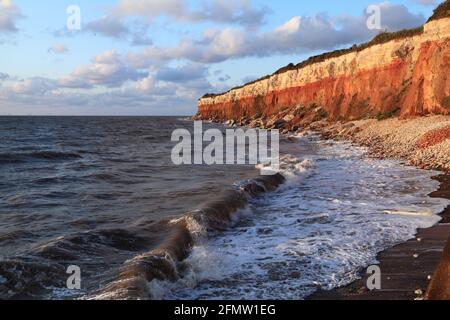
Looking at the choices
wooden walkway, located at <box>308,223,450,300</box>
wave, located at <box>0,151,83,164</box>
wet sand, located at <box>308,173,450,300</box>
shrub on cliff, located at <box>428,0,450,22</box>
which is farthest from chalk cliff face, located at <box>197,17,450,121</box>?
wave, located at <box>0,151,83,164</box>

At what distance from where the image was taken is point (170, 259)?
27.2 ft

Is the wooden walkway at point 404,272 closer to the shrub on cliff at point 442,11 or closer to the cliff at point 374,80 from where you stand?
the cliff at point 374,80

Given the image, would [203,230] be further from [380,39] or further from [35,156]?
[380,39]

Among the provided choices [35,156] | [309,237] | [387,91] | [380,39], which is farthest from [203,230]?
[380,39]

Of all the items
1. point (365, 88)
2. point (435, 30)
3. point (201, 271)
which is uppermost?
point (435, 30)

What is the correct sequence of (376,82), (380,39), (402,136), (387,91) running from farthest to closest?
(380,39) < (376,82) < (387,91) < (402,136)

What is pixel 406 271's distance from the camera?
7668 mm

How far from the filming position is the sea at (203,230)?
7414mm

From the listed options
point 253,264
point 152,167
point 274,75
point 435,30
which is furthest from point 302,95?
point 253,264

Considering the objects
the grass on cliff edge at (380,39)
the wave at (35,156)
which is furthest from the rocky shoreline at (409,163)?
the wave at (35,156)

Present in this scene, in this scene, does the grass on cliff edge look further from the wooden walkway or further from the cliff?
the wooden walkway

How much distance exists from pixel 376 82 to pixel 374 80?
19.3 inches
